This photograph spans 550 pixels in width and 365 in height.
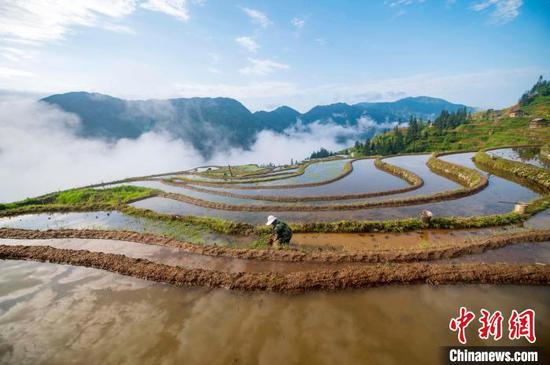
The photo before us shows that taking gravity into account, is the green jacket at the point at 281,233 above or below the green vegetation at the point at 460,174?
below

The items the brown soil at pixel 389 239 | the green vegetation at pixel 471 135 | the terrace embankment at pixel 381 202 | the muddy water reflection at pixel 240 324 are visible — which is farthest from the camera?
the green vegetation at pixel 471 135

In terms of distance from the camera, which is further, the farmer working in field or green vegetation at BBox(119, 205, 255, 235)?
green vegetation at BBox(119, 205, 255, 235)

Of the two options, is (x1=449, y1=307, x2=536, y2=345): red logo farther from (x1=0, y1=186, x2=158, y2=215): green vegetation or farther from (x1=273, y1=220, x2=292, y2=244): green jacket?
(x1=0, y1=186, x2=158, y2=215): green vegetation

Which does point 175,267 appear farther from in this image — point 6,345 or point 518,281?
point 518,281

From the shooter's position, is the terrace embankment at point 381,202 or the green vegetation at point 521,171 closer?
the terrace embankment at point 381,202

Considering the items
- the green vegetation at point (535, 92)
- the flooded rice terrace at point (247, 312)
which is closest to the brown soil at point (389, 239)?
the flooded rice terrace at point (247, 312)

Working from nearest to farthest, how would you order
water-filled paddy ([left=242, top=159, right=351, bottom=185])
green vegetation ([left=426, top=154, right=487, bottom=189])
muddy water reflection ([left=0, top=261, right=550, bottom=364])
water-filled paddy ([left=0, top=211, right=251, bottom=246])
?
1. muddy water reflection ([left=0, top=261, right=550, bottom=364])
2. water-filled paddy ([left=0, top=211, right=251, bottom=246])
3. green vegetation ([left=426, top=154, right=487, bottom=189])
4. water-filled paddy ([left=242, top=159, right=351, bottom=185])

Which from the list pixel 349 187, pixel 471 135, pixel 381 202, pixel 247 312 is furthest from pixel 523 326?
pixel 471 135

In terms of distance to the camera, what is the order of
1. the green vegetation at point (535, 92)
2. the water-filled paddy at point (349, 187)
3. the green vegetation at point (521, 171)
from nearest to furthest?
the green vegetation at point (521, 171)
the water-filled paddy at point (349, 187)
the green vegetation at point (535, 92)

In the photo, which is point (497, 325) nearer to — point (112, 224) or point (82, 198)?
point (112, 224)

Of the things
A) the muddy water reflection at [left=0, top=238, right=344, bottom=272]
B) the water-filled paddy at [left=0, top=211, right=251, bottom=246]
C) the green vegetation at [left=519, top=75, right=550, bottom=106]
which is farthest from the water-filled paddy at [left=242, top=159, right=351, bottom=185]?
the green vegetation at [left=519, top=75, right=550, bottom=106]

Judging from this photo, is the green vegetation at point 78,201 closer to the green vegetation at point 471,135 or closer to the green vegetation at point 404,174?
the green vegetation at point 404,174
